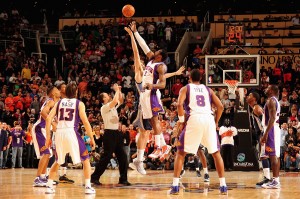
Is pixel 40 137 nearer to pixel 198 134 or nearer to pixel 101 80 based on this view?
pixel 198 134

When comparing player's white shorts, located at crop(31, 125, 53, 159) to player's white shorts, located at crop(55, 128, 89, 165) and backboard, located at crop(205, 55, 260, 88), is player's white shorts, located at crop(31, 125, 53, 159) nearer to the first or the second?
player's white shorts, located at crop(55, 128, 89, 165)

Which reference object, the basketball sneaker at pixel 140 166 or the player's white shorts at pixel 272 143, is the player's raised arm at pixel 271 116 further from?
the basketball sneaker at pixel 140 166

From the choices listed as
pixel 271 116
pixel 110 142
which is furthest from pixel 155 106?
pixel 271 116

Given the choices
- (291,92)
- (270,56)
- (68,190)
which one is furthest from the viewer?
(270,56)

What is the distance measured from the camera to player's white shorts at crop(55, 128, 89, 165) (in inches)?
454

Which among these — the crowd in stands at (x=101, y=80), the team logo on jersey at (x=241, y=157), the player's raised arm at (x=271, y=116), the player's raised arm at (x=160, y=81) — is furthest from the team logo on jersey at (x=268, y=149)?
the crowd in stands at (x=101, y=80)

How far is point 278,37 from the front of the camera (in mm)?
28266

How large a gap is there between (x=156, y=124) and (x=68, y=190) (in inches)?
86.0

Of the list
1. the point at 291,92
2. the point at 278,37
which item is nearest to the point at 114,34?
the point at 278,37

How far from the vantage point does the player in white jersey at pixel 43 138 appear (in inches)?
513

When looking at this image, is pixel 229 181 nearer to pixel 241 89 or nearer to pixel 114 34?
pixel 241 89

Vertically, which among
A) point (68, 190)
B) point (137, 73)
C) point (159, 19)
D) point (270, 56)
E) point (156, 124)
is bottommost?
point (68, 190)

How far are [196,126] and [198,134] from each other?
144 millimetres

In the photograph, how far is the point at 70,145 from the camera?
11555 mm
